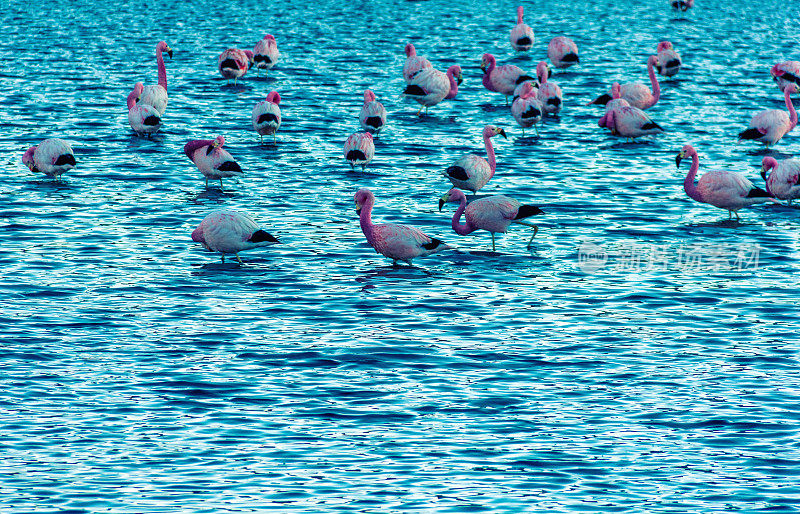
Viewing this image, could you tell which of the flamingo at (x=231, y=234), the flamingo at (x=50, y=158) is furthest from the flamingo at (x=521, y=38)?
the flamingo at (x=231, y=234)

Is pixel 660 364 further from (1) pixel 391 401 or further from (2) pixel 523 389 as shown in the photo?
(1) pixel 391 401

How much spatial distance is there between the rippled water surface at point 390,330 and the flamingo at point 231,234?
0.44 metres

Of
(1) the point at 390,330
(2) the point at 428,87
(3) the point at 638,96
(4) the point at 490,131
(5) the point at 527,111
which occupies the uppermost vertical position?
(2) the point at 428,87

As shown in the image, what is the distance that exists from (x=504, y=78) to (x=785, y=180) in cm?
1254

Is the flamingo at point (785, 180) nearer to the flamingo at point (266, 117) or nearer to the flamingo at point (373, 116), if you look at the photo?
the flamingo at point (373, 116)

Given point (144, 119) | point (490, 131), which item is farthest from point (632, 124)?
point (144, 119)

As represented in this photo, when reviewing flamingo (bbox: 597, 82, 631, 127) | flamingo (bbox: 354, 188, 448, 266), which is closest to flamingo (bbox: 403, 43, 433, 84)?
flamingo (bbox: 597, 82, 631, 127)

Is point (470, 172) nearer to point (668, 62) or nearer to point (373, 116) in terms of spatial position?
point (373, 116)

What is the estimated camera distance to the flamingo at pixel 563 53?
40.2 meters

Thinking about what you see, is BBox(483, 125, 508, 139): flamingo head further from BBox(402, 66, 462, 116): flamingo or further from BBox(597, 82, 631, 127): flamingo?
BBox(402, 66, 462, 116): flamingo

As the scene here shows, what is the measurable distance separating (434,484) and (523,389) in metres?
2.76

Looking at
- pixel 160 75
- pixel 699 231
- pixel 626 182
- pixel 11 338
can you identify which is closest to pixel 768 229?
pixel 699 231

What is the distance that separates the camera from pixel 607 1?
205 feet

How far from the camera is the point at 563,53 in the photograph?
4022 centimetres
